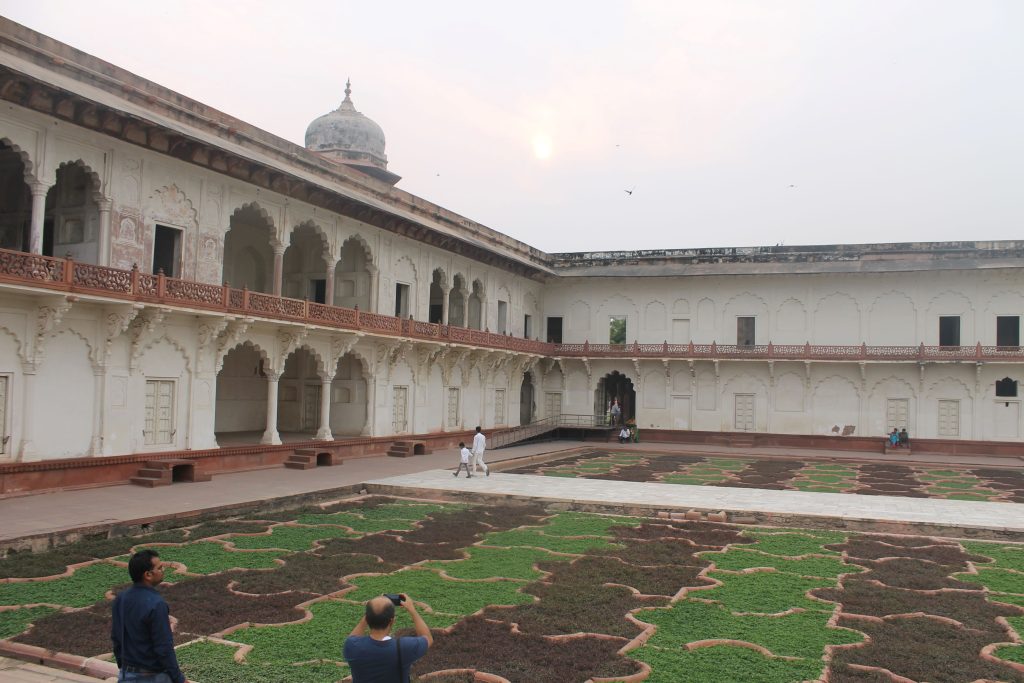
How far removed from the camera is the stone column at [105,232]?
15.0 m

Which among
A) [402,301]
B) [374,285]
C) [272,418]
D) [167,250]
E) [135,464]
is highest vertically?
[374,285]

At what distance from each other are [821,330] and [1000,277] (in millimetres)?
6057

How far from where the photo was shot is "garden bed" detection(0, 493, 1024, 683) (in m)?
6.04

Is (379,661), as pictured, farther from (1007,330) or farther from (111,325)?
(1007,330)

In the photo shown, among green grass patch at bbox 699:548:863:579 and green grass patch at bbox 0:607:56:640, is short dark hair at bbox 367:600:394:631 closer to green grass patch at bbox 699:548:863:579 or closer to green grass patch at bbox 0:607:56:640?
green grass patch at bbox 0:607:56:640

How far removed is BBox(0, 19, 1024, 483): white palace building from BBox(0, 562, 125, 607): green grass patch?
6.08m

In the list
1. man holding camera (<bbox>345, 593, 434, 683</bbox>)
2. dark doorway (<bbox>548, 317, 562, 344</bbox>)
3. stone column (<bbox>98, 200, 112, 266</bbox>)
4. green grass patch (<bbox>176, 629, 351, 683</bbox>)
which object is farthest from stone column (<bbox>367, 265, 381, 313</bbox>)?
man holding camera (<bbox>345, 593, 434, 683</bbox>)

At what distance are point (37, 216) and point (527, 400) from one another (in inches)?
A: 856

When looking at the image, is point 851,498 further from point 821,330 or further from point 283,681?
point 821,330

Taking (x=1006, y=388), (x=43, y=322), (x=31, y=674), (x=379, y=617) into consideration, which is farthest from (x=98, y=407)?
(x=1006, y=388)

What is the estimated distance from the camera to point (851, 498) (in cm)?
1473

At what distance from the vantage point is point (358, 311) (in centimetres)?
2078

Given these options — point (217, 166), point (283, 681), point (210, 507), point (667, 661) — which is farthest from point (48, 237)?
point (667, 661)

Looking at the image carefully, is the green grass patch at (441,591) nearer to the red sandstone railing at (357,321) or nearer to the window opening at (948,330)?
the red sandstone railing at (357,321)
